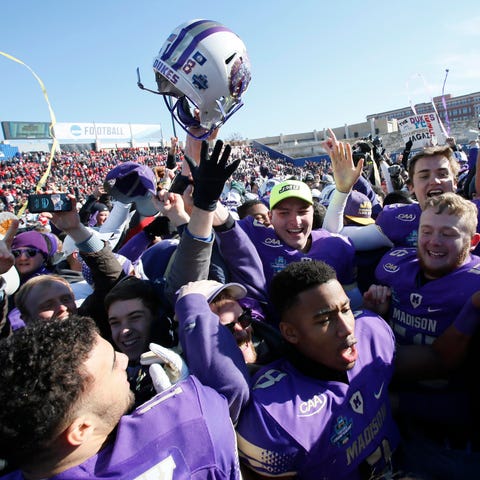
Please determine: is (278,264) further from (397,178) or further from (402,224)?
(397,178)

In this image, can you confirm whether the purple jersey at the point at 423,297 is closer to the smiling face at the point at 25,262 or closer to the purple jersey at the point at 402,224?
the purple jersey at the point at 402,224

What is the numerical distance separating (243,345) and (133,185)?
1.46 metres

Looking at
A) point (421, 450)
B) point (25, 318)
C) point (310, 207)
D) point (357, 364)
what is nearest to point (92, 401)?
point (357, 364)

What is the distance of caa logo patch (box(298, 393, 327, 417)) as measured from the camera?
1.42 m

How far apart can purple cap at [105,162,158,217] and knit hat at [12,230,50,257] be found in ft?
3.75

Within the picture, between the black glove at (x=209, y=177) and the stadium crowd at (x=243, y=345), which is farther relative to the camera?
the black glove at (x=209, y=177)

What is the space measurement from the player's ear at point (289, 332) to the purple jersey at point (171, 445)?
52 cm

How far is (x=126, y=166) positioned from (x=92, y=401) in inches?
79.2

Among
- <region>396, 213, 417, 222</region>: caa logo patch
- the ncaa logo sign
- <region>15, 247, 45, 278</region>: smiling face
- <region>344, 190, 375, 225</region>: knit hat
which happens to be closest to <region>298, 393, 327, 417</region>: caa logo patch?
<region>396, 213, 417, 222</region>: caa logo patch

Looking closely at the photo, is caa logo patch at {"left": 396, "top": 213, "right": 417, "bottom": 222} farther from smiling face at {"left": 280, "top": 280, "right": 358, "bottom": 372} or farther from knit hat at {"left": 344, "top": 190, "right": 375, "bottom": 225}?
smiling face at {"left": 280, "top": 280, "right": 358, "bottom": 372}

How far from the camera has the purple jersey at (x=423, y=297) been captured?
6.14ft

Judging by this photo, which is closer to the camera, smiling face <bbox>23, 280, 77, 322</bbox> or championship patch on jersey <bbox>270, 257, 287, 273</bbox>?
smiling face <bbox>23, 280, 77, 322</bbox>

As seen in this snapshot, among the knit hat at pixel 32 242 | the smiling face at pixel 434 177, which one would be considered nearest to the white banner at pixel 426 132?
the smiling face at pixel 434 177

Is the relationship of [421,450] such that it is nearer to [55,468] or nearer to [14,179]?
[55,468]
